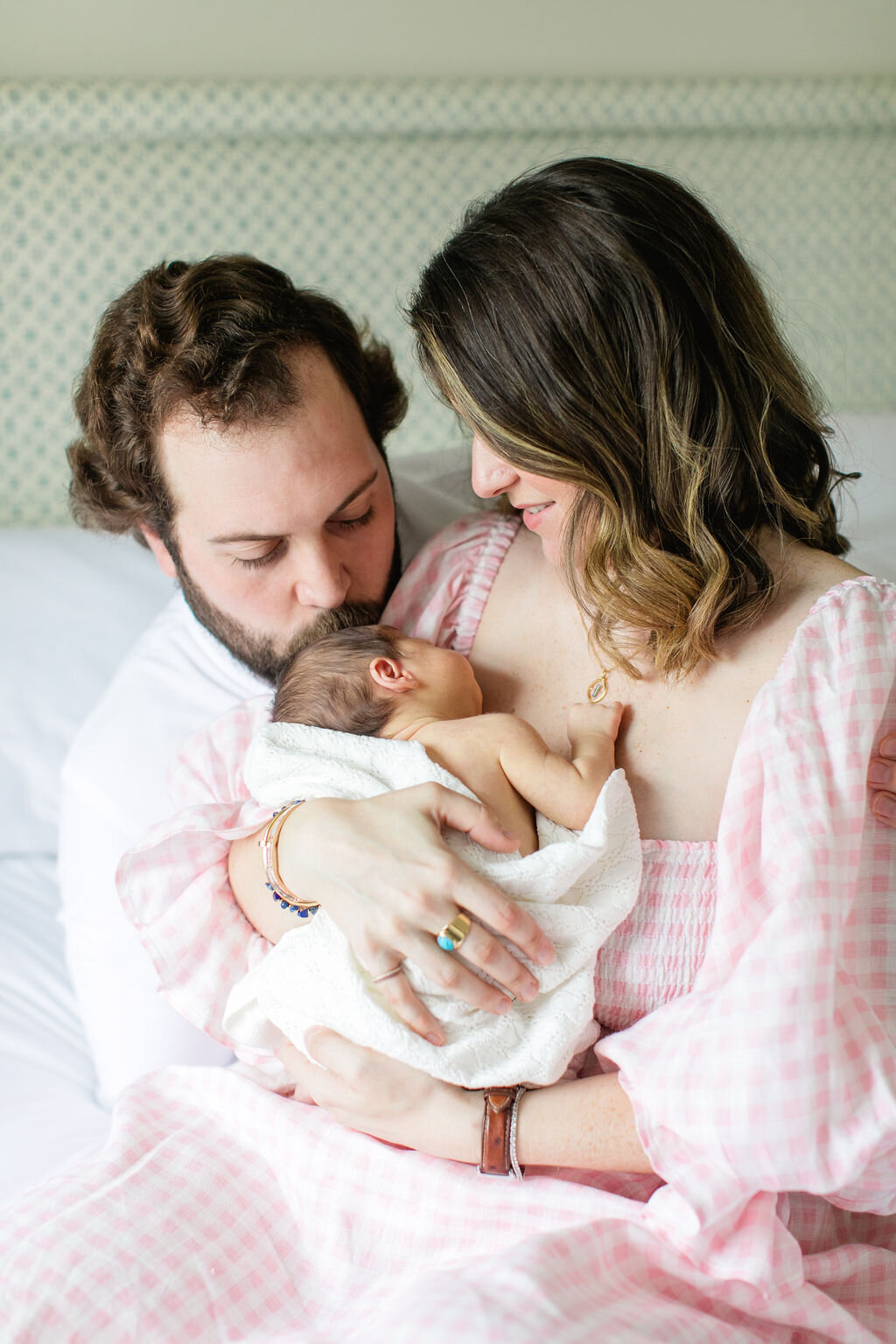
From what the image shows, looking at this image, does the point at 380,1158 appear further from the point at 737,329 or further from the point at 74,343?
the point at 74,343

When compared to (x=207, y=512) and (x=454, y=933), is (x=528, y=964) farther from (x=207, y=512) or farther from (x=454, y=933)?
(x=207, y=512)

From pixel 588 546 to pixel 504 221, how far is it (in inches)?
16.7

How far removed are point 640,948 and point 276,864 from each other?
48 centimetres

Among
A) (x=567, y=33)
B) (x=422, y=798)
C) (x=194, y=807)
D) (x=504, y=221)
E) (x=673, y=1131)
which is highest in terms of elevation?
(x=567, y=33)

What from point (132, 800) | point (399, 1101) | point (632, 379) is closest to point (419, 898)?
point (399, 1101)

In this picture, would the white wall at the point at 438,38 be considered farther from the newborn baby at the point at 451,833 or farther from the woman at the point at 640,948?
the newborn baby at the point at 451,833

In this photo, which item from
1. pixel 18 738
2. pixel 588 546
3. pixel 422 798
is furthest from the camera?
pixel 18 738

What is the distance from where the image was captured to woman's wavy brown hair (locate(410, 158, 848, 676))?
49.8 inches

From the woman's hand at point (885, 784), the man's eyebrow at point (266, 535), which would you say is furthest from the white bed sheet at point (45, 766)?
the woman's hand at point (885, 784)

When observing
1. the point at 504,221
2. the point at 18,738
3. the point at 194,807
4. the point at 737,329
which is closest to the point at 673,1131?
the point at 194,807

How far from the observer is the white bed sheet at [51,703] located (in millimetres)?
1823

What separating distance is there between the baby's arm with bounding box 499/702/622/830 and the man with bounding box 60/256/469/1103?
0.49 meters

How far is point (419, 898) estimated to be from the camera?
1.21 m

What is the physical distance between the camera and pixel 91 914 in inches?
70.8
